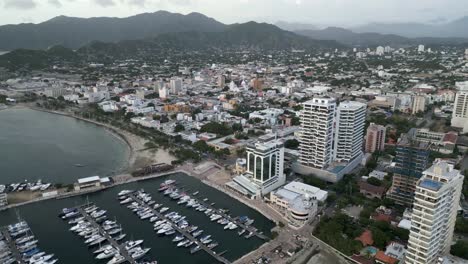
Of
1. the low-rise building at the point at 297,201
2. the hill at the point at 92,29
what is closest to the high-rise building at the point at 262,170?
the low-rise building at the point at 297,201

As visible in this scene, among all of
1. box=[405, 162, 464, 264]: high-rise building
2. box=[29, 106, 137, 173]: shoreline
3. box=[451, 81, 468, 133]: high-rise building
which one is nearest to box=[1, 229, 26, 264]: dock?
box=[29, 106, 137, 173]: shoreline

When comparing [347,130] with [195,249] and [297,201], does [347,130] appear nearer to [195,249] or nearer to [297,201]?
[297,201]

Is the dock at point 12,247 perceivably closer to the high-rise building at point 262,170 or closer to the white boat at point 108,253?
the white boat at point 108,253

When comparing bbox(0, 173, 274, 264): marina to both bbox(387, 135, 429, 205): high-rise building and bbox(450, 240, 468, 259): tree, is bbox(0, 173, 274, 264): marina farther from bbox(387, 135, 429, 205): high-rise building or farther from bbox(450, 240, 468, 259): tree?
bbox(450, 240, 468, 259): tree

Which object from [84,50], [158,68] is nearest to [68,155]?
[158,68]

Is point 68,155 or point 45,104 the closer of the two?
point 68,155

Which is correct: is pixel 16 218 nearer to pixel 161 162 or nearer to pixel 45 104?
pixel 161 162

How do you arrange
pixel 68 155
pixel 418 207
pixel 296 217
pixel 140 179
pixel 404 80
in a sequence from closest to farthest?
pixel 418 207 → pixel 296 217 → pixel 140 179 → pixel 68 155 → pixel 404 80
